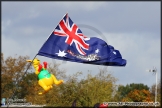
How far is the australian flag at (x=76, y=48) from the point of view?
20.4 metres

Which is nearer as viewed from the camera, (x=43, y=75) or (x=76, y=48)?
(x=43, y=75)

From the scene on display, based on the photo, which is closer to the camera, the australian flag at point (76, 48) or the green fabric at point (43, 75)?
the green fabric at point (43, 75)

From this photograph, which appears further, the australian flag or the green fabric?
the australian flag

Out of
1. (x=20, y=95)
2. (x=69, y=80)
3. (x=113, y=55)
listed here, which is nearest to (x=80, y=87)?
(x=69, y=80)

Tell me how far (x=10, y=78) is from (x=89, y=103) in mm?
17692

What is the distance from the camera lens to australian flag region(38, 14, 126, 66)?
2039 cm

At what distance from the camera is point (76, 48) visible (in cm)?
2086

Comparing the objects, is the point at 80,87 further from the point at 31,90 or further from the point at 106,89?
A: the point at 31,90

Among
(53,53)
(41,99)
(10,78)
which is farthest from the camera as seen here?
(10,78)

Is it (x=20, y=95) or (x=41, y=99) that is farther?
(x=20, y=95)

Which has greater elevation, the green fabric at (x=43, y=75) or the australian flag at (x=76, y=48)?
the australian flag at (x=76, y=48)

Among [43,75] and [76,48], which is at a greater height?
[76,48]

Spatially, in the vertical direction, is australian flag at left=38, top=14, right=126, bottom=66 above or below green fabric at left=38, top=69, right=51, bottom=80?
above

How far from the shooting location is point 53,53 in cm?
2034
